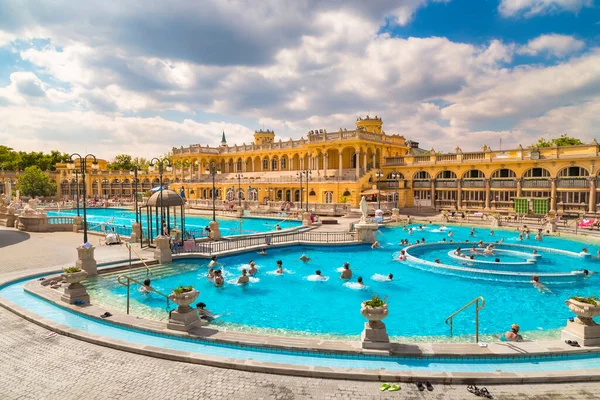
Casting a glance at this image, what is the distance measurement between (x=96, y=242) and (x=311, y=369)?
902 inches

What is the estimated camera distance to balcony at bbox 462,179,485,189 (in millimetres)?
43906

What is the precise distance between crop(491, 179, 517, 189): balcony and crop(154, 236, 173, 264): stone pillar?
38661 mm

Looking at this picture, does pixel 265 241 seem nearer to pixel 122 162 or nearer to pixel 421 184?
pixel 421 184

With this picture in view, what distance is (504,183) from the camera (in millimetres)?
42312

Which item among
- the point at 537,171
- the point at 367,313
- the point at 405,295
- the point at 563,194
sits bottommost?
the point at 405,295

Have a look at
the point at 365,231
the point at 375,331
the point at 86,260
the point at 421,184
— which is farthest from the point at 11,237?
the point at 421,184

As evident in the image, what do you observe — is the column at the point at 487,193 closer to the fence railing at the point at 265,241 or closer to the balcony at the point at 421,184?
the balcony at the point at 421,184

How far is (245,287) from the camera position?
16.4 meters

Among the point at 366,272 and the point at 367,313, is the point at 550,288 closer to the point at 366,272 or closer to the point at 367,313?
the point at 366,272

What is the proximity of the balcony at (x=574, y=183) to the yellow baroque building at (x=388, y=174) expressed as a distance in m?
0.09

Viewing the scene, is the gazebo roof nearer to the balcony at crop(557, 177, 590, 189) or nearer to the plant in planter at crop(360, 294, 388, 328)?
the plant in planter at crop(360, 294, 388, 328)

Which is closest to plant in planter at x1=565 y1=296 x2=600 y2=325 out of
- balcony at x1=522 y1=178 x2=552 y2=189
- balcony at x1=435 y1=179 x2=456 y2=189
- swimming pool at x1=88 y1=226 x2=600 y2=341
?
swimming pool at x1=88 y1=226 x2=600 y2=341

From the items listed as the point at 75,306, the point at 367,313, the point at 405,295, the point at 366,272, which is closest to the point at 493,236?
the point at 366,272

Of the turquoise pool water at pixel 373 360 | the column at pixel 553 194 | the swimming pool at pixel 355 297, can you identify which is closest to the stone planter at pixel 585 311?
the turquoise pool water at pixel 373 360
